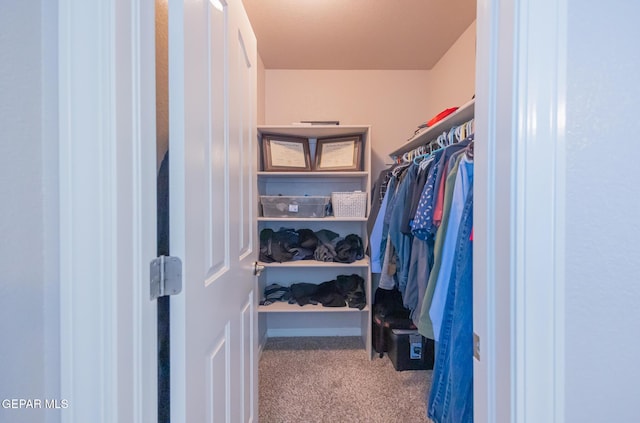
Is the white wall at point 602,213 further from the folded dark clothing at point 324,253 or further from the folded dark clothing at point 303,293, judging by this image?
the folded dark clothing at point 303,293

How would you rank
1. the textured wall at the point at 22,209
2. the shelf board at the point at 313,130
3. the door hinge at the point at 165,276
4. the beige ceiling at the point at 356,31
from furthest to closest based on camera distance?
the shelf board at the point at 313,130 < the beige ceiling at the point at 356,31 < the door hinge at the point at 165,276 < the textured wall at the point at 22,209

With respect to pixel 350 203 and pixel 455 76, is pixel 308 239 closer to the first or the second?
pixel 350 203

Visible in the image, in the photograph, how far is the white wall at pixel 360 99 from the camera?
256 centimetres

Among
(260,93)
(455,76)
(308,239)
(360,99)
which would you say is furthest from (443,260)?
(260,93)

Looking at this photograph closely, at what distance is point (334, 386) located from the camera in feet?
6.01

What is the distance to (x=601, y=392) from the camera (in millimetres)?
531

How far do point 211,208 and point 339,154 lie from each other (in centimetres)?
166

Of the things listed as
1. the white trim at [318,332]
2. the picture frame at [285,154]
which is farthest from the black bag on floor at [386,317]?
the picture frame at [285,154]

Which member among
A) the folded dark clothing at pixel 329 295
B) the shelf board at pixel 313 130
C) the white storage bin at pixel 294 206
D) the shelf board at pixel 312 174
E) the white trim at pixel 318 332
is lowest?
the white trim at pixel 318 332

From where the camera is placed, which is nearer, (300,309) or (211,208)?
(211,208)

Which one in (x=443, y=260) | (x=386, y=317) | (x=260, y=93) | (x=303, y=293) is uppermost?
(x=260, y=93)

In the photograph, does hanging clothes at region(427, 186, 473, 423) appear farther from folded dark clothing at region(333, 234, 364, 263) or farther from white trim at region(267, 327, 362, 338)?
white trim at region(267, 327, 362, 338)
